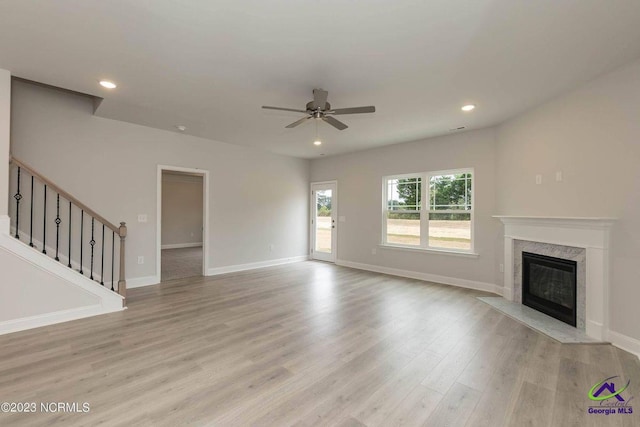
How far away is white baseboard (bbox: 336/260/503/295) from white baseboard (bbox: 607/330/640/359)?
1.64 metres

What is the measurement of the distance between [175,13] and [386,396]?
3.25m

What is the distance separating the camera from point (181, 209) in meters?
10.1

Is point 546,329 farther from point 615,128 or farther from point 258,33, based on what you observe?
point 258,33

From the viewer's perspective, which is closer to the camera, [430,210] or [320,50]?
[320,50]

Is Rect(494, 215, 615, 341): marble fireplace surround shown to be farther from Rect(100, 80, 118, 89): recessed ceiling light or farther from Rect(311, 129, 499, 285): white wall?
Rect(100, 80, 118, 89): recessed ceiling light

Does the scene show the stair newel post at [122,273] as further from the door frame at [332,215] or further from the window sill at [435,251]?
the window sill at [435,251]

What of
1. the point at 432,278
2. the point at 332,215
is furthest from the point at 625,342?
the point at 332,215

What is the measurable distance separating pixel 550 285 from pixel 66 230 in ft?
22.5

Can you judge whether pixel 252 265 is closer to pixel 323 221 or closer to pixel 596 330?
pixel 323 221

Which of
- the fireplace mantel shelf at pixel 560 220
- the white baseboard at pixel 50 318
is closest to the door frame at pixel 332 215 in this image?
the fireplace mantel shelf at pixel 560 220

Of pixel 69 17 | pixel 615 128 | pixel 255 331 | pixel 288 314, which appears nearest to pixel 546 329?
pixel 615 128

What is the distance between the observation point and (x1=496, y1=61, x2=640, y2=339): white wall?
2.76m

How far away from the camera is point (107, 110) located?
4.16 meters

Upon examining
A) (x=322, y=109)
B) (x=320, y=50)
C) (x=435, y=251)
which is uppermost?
(x=320, y=50)
